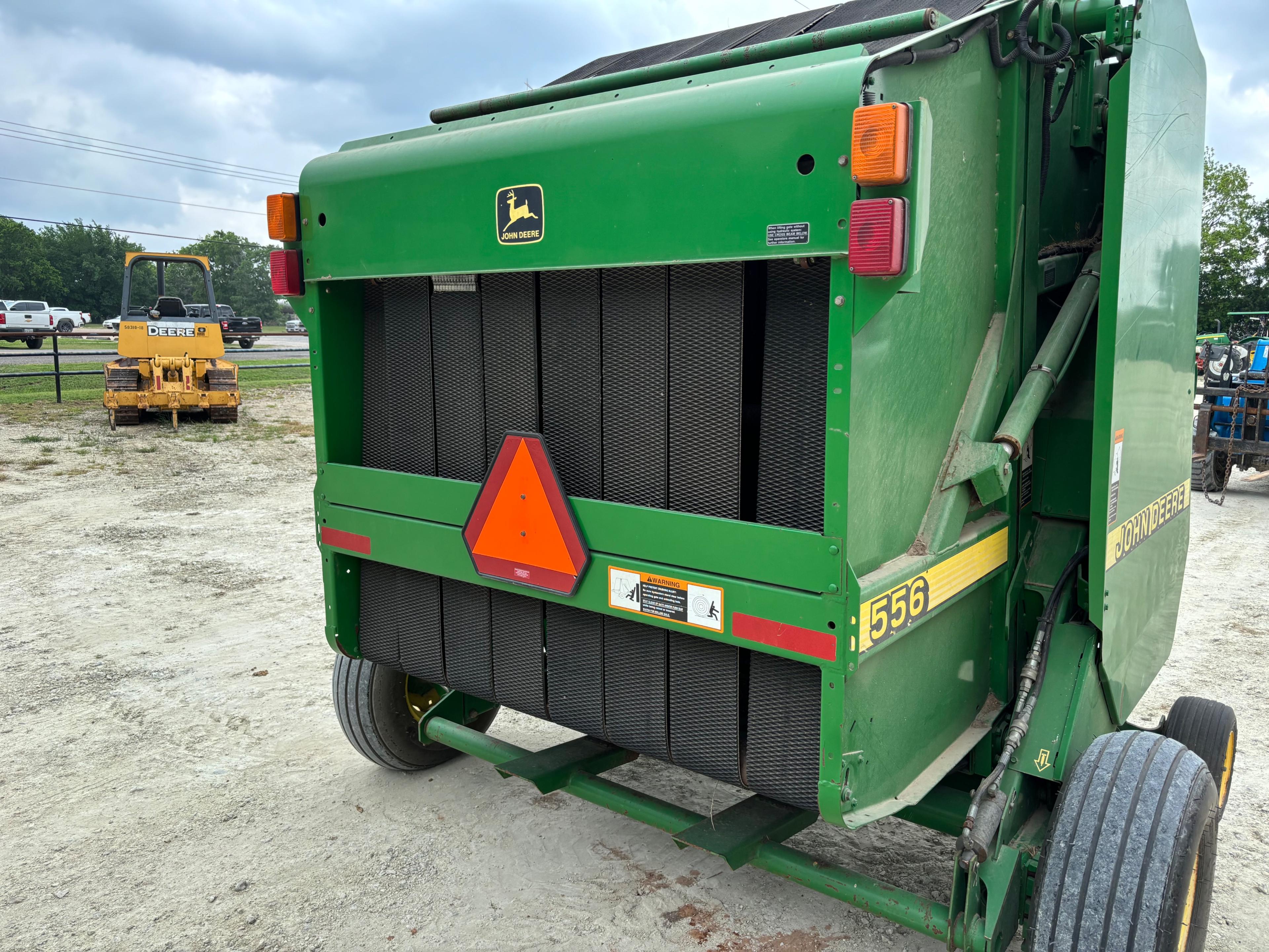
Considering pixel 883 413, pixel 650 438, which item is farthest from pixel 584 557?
pixel 883 413

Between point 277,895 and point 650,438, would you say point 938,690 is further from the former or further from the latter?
point 277,895

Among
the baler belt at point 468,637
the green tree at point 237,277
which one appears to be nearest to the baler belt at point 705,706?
the baler belt at point 468,637

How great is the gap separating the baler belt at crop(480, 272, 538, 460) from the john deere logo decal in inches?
6.5

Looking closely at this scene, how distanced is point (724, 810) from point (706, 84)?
6.75ft

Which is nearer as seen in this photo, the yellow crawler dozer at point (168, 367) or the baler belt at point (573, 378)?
the baler belt at point (573, 378)

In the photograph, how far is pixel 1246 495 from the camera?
38.7 ft

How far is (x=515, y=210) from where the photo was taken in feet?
8.79

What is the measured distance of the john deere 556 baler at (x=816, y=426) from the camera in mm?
2301

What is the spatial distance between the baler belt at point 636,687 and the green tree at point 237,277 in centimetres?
6718

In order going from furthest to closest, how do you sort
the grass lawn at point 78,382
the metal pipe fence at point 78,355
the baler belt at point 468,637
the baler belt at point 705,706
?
the grass lawn at point 78,382 → the metal pipe fence at point 78,355 → the baler belt at point 468,637 → the baler belt at point 705,706

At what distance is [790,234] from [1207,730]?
102 inches

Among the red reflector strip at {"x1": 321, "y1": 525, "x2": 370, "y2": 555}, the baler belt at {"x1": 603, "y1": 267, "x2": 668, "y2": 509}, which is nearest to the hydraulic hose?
the baler belt at {"x1": 603, "y1": 267, "x2": 668, "y2": 509}

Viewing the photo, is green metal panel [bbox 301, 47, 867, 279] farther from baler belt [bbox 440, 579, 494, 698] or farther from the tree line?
the tree line

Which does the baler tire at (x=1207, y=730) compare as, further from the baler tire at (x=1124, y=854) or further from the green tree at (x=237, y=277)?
the green tree at (x=237, y=277)
